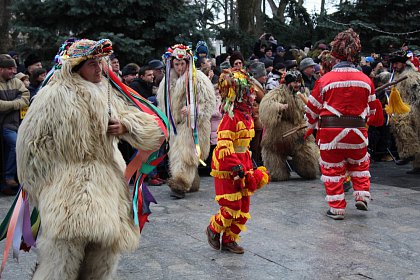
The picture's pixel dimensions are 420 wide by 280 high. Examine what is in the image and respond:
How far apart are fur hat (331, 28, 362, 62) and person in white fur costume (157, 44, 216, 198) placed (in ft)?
7.34

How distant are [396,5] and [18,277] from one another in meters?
18.4

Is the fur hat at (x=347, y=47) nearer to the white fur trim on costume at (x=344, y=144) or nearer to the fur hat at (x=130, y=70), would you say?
the white fur trim on costume at (x=344, y=144)

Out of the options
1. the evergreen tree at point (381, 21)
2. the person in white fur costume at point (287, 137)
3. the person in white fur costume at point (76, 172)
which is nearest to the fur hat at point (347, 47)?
the person in white fur costume at point (287, 137)

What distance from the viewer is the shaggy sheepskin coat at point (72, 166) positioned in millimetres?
4121

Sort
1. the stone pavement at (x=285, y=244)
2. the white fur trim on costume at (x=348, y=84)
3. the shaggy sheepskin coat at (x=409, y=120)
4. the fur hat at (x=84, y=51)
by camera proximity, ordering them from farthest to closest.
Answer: the shaggy sheepskin coat at (x=409, y=120) < the white fur trim on costume at (x=348, y=84) < the stone pavement at (x=285, y=244) < the fur hat at (x=84, y=51)

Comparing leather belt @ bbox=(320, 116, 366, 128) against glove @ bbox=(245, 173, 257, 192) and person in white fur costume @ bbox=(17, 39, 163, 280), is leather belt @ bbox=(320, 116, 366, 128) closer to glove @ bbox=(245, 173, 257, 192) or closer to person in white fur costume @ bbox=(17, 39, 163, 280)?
glove @ bbox=(245, 173, 257, 192)

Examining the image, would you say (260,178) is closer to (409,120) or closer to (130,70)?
(130,70)

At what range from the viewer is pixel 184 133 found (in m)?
9.08

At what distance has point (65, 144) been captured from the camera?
13.8ft

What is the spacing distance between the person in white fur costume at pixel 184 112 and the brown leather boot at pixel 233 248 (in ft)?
8.91

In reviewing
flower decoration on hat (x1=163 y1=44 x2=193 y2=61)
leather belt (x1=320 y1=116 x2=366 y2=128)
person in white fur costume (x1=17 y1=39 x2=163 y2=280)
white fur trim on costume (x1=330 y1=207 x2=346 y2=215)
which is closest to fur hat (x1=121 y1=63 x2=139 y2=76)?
flower decoration on hat (x1=163 y1=44 x2=193 y2=61)

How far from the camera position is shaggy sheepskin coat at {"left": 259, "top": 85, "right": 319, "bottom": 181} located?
33.6 feet

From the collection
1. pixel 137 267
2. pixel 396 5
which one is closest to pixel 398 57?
pixel 137 267

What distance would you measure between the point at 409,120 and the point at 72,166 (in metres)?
8.50
